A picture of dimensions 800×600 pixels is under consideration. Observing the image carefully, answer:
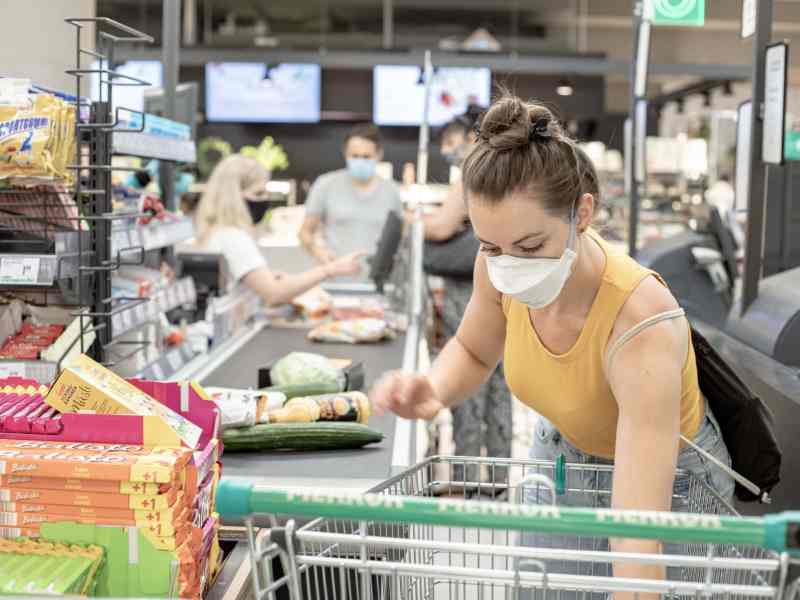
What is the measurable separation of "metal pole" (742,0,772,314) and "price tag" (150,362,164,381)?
1943 mm

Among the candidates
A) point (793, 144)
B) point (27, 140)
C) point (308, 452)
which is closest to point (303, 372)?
point (308, 452)

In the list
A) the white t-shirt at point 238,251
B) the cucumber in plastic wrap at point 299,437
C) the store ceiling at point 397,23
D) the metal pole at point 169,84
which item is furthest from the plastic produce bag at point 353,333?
the store ceiling at point 397,23

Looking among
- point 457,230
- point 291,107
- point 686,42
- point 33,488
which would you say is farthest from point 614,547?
point 686,42

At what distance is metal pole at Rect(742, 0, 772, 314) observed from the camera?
132 inches

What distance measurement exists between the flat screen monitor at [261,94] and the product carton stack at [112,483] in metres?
12.1

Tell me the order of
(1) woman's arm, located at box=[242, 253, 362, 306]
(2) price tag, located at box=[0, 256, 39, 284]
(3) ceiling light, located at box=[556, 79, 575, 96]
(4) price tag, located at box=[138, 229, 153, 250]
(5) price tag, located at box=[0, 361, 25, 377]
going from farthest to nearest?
1. (3) ceiling light, located at box=[556, 79, 575, 96]
2. (1) woman's arm, located at box=[242, 253, 362, 306]
3. (4) price tag, located at box=[138, 229, 153, 250]
4. (5) price tag, located at box=[0, 361, 25, 377]
5. (2) price tag, located at box=[0, 256, 39, 284]

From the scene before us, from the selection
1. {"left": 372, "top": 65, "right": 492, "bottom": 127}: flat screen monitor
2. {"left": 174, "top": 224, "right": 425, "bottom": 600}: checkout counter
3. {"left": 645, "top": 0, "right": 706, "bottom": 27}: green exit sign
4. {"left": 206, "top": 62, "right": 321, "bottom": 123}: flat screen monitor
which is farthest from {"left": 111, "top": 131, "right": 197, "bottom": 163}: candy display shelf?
{"left": 206, "top": 62, "right": 321, "bottom": 123}: flat screen monitor

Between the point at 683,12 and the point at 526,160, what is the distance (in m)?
2.23

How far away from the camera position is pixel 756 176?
3.35 metres

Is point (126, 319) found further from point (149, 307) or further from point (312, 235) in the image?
point (312, 235)

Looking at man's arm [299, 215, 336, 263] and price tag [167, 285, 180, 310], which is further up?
man's arm [299, 215, 336, 263]

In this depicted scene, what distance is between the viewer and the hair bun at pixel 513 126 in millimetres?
1647

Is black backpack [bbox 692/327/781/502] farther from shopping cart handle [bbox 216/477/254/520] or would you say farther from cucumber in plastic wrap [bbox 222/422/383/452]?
shopping cart handle [bbox 216/477/254/520]

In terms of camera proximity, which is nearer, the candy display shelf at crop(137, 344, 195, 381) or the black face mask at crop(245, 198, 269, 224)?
the candy display shelf at crop(137, 344, 195, 381)
